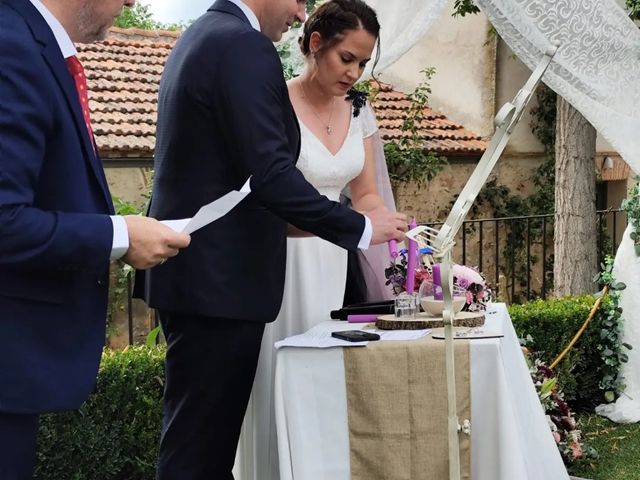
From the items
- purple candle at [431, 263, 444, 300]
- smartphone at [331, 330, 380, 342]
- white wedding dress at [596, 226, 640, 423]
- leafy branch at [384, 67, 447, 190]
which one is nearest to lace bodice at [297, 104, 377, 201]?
purple candle at [431, 263, 444, 300]

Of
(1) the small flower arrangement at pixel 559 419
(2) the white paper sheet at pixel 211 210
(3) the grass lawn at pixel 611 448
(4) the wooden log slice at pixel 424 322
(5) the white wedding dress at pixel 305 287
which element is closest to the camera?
(2) the white paper sheet at pixel 211 210

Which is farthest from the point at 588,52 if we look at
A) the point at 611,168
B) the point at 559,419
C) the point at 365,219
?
the point at 611,168

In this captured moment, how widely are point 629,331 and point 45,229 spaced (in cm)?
442

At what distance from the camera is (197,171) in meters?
2.39

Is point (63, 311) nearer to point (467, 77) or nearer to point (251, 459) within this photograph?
point (251, 459)

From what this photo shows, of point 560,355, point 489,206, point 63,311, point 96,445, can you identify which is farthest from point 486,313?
point 489,206

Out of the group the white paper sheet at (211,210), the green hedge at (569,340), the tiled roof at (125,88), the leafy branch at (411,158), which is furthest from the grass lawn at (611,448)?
→ the leafy branch at (411,158)

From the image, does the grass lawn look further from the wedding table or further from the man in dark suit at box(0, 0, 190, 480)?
the man in dark suit at box(0, 0, 190, 480)

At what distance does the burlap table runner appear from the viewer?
2.41 m

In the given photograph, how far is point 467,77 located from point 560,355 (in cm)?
691

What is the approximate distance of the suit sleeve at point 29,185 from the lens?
1.59 m

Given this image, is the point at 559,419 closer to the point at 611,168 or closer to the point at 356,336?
the point at 356,336

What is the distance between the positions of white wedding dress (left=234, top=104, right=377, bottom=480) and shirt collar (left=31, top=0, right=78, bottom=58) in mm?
1382

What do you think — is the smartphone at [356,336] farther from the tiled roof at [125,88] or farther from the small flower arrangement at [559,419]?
the tiled roof at [125,88]
